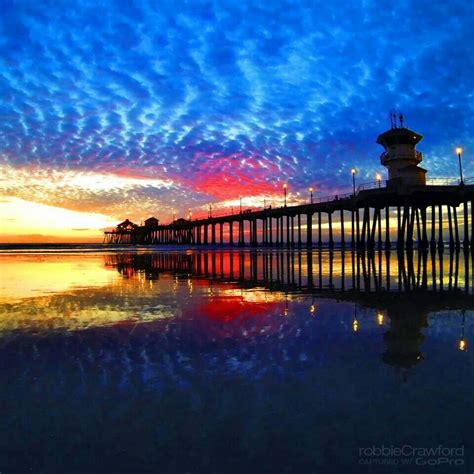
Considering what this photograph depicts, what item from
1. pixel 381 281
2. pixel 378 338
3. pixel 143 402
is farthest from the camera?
pixel 381 281

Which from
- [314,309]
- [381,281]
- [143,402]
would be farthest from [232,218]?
[143,402]

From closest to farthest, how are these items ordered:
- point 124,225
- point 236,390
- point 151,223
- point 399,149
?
1. point 236,390
2. point 399,149
3. point 151,223
4. point 124,225

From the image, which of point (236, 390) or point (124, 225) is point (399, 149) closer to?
point (236, 390)

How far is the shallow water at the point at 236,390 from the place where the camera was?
3461 mm

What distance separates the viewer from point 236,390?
484 cm

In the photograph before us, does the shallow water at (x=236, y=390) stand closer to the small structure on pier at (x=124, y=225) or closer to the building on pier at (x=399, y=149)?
the building on pier at (x=399, y=149)

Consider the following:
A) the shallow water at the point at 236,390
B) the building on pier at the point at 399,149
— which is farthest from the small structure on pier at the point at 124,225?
the shallow water at the point at 236,390

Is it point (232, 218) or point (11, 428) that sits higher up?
point (232, 218)

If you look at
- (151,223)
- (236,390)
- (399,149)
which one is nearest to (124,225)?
(151,223)

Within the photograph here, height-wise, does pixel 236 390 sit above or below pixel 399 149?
below

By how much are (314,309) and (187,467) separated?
25.2 feet

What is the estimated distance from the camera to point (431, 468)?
3.27 m

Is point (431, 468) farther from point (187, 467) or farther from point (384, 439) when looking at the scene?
point (187, 467)

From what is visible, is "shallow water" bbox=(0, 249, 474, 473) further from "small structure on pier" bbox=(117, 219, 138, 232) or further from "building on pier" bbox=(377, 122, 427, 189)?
"small structure on pier" bbox=(117, 219, 138, 232)
